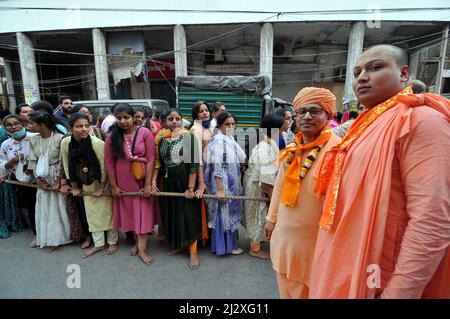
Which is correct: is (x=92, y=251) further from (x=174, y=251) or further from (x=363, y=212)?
(x=363, y=212)

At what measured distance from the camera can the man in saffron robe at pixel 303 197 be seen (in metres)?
Result: 1.49

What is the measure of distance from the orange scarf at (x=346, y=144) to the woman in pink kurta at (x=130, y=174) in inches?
81.8

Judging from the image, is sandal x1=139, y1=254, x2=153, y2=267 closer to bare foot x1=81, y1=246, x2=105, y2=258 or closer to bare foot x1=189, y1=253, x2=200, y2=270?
bare foot x1=189, y1=253, x2=200, y2=270

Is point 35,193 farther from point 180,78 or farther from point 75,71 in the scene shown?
point 75,71

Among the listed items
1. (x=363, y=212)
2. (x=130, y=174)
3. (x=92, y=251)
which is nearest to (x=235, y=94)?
(x=130, y=174)

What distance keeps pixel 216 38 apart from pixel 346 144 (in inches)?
564

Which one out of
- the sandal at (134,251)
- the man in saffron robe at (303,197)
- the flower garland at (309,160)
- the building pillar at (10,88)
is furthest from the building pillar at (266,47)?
the building pillar at (10,88)

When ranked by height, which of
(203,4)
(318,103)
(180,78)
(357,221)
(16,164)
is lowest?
(16,164)

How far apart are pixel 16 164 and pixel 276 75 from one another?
14942 mm

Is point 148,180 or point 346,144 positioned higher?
point 346,144

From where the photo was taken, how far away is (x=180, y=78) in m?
8.41

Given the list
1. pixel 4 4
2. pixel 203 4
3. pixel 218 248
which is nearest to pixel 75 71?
pixel 4 4

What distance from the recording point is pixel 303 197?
59.3 inches

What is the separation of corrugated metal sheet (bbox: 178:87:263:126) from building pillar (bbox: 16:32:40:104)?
33.7 feet
